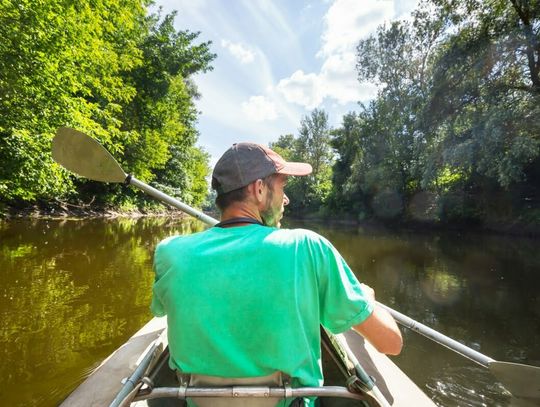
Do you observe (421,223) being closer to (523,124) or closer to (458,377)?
(523,124)

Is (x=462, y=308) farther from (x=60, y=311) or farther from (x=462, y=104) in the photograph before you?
(x=462, y=104)

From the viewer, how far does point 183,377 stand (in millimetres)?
1092

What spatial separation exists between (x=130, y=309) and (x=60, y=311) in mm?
814

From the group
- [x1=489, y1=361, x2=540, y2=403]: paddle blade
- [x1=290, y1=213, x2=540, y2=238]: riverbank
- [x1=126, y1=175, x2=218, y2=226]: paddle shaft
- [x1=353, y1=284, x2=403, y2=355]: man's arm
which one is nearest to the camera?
[x1=353, y1=284, x2=403, y2=355]: man's arm

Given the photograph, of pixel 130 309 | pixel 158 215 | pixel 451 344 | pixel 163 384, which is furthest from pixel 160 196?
pixel 158 215

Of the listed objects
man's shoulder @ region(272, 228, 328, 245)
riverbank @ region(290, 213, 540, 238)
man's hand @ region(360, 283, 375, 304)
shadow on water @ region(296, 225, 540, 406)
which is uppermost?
man's shoulder @ region(272, 228, 328, 245)

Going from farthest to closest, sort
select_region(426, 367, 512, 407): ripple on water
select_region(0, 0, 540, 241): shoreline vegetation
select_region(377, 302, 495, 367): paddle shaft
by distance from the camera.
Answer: select_region(0, 0, 540, 241): shoreline vegetation, select_region(426, 367, 512, 407): ripple on water, select_region(377, 302, 495, 367): paddle shaft

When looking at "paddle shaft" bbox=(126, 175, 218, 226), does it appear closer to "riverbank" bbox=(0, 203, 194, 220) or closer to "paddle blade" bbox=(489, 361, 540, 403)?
"paddle blade" bbox=(489, 361, 540, 403)

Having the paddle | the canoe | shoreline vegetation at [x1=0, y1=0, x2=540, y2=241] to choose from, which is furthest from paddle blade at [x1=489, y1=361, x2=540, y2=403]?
shoreline vegetation at [x1=0, y1=0, x2=540, y2=241]

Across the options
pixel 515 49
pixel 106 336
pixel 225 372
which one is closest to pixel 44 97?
pixel 106 336

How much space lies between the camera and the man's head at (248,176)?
46.8 inches

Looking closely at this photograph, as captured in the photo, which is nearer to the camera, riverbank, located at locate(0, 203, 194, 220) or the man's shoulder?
the man's shoulder

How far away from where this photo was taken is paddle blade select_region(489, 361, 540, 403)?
178cm

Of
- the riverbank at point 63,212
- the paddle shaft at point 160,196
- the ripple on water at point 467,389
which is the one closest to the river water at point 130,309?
the ripple on water at point 467,389
